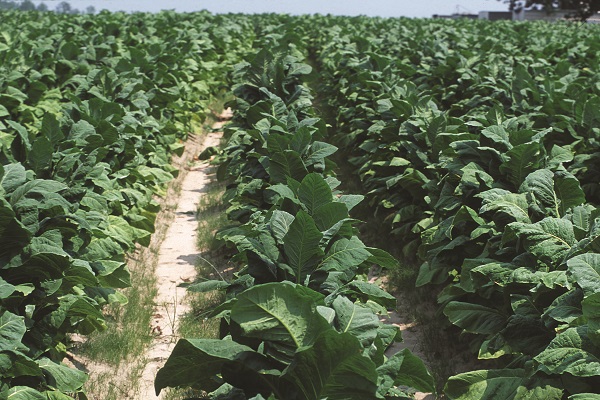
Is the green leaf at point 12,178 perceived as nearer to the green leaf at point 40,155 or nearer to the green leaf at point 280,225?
the green leaf at point 40,155

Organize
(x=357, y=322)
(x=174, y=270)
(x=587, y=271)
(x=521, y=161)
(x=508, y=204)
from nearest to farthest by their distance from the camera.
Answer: (x=357, y=322) → (x=587, y=271) → (x=508, y=204) → (x=521, y=161) → (x=174, y=270)

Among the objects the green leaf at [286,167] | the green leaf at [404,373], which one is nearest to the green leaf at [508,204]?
the green leaf at [286,167]

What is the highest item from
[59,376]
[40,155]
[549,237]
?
[40,155]

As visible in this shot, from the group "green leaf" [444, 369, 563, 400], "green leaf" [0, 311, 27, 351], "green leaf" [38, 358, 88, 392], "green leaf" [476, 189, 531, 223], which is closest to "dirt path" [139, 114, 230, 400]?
"green leaf" [38, 358, 88, 392]

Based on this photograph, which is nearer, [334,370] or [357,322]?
[334,370]

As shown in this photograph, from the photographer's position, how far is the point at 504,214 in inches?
190

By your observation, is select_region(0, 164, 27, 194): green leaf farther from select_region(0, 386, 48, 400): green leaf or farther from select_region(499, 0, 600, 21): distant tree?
select_region(499, 0, 600, 21): distant tree

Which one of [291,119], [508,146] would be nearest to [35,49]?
[291,119]

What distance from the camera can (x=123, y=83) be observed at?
26.6ft

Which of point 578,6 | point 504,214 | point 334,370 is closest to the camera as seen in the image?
point 334,370

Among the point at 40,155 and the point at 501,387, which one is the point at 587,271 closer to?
the point at 501,387

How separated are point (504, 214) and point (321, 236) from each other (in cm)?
175

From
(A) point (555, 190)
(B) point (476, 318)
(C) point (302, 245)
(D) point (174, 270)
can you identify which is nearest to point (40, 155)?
(C) point (302, 245)

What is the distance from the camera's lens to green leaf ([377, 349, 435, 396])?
9.12ft
